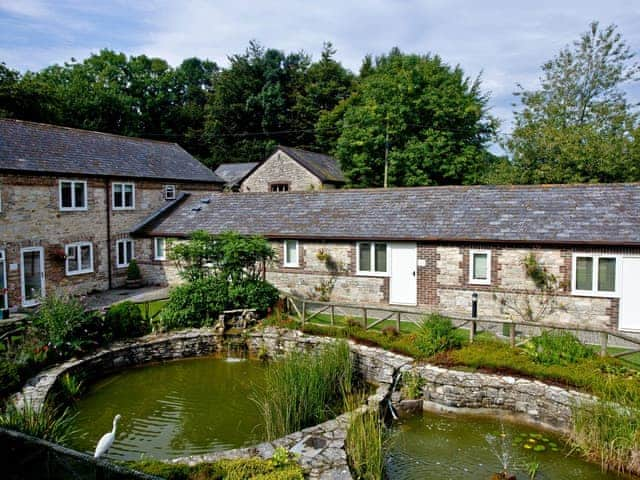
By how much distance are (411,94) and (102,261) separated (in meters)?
23.5

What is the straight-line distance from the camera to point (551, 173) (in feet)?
91.4

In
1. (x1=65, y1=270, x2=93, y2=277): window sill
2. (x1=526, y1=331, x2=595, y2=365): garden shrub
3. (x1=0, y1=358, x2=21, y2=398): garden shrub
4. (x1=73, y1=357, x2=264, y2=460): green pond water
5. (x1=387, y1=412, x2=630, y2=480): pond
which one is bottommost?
(x1=387, y1=412, x2=630, y2=480): pond

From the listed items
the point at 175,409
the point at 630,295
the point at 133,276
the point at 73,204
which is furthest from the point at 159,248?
the point at 630,295

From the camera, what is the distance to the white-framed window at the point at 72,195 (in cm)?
2048

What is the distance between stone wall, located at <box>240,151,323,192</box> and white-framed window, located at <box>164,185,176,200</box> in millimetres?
11763

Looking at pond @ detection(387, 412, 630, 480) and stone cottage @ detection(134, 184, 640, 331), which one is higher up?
stone cottage @ detection(134, 184, 640, 331)

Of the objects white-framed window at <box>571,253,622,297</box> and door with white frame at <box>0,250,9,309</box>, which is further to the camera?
door with white frame at <box>0,250,9,309</box>

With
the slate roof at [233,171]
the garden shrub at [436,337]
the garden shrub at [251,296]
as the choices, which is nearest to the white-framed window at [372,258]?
the garden shrub at [251,296]

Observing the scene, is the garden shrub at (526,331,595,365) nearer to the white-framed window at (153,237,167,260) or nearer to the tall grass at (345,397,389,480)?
the tall grass at (345,397,389,480)

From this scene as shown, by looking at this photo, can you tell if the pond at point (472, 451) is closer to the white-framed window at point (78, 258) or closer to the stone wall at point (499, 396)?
the stone wall at point (499, 396)

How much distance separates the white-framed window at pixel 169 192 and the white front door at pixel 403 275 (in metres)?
13.1

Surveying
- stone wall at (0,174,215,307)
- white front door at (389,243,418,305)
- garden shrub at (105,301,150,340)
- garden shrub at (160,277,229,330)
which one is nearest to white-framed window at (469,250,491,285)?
white front door at (389,243,418,305)

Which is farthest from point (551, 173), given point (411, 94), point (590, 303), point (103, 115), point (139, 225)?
point (103, 115)

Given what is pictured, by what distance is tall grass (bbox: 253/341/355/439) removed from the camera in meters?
9.71
